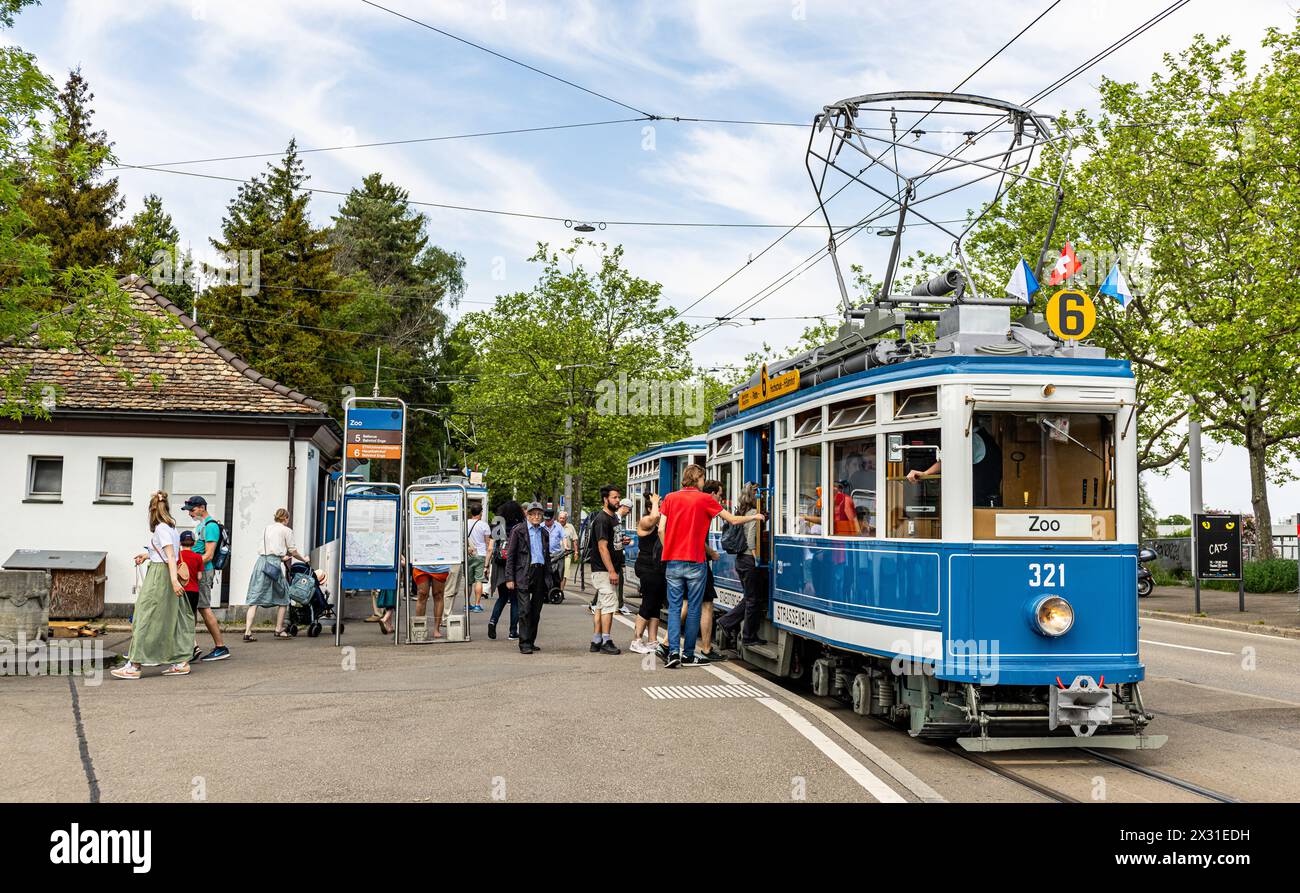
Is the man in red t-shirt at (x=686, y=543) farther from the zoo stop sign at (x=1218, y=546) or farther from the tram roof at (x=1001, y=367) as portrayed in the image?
the zoo stop sign at (x=1218, y=546)

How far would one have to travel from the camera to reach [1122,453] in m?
8.62

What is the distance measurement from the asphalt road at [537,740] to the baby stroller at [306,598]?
398 centimetres

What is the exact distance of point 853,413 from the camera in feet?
31.6

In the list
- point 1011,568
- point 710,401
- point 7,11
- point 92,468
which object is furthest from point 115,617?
point 710,401

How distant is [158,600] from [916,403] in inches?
319

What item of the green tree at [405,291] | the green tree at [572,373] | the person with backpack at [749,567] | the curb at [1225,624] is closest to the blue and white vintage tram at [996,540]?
the person with backpack at [749,567]

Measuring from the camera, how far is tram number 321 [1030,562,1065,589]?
830 centimetres

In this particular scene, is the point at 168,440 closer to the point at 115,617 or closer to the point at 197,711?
the point at 115,617

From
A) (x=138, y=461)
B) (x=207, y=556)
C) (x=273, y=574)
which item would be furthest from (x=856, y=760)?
(x=138, y=461)

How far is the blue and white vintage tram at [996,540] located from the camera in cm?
820

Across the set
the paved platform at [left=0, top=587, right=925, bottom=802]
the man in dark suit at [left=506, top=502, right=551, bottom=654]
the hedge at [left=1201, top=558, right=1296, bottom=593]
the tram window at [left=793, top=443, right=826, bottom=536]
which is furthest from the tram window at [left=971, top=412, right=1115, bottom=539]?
the hedge at [left=1201, top=558, right=1296, bottom=593]

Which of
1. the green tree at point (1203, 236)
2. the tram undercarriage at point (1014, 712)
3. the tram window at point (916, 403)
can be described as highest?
the green tree at point (1203, 236)

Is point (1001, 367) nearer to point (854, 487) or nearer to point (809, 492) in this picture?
point (854, 487)

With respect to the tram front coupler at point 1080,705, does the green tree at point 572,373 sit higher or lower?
higher
